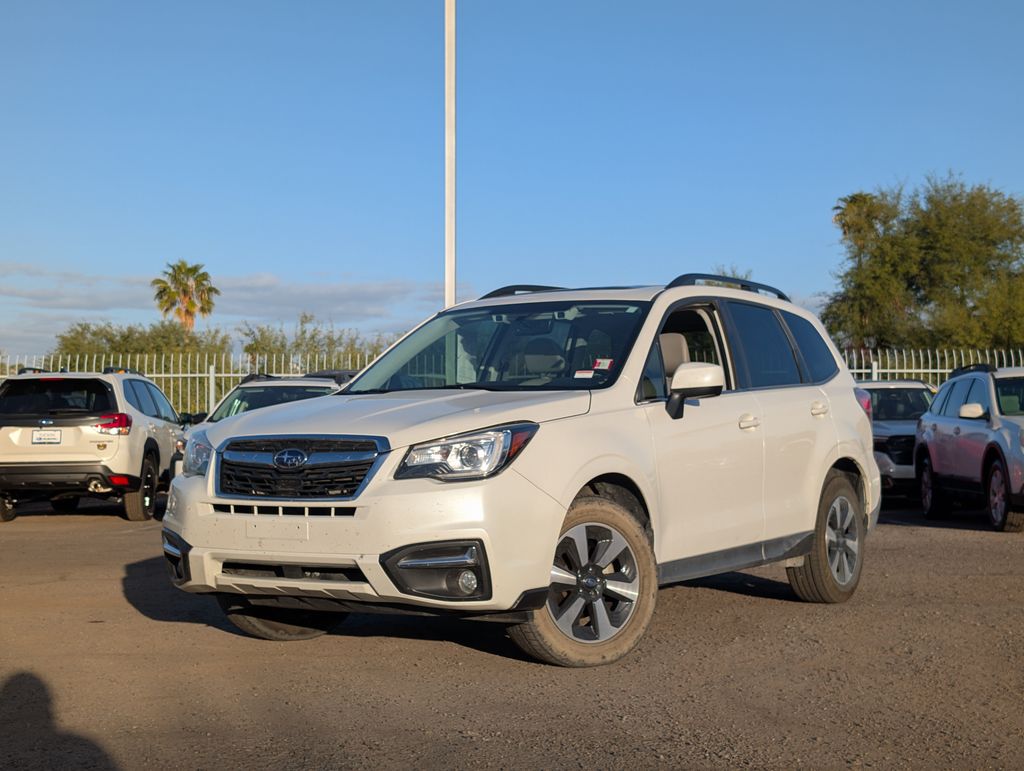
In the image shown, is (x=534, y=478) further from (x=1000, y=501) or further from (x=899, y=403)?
(x=899, y=403)

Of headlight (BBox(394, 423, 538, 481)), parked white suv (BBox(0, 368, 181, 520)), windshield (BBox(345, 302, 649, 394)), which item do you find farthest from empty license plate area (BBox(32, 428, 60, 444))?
headlight (BBox(394, 423, 538, 481))

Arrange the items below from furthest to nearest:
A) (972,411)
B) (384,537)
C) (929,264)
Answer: (929,264), (972,411), (384,537)

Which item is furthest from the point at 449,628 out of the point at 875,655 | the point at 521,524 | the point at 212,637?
the point at 875,655

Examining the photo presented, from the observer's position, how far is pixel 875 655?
6.69 metres

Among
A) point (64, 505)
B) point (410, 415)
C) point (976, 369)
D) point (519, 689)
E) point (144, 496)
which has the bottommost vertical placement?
point (64, 505)

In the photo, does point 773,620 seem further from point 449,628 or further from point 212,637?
point 212,637

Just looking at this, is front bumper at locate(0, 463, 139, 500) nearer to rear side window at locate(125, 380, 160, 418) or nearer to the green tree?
rear side window at locate(125, 380, 160, 418)

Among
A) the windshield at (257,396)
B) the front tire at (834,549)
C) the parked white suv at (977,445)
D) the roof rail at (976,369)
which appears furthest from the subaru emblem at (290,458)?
the roof rail at (976,369)

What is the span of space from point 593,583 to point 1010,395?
958 cm

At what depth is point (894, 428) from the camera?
18609mm

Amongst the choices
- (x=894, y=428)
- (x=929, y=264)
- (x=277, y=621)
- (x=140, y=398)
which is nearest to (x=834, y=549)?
(x=277, y=621)

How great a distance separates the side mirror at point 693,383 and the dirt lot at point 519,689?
132 cm

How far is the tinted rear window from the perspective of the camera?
1551 cm

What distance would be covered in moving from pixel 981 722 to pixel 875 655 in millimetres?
1380
